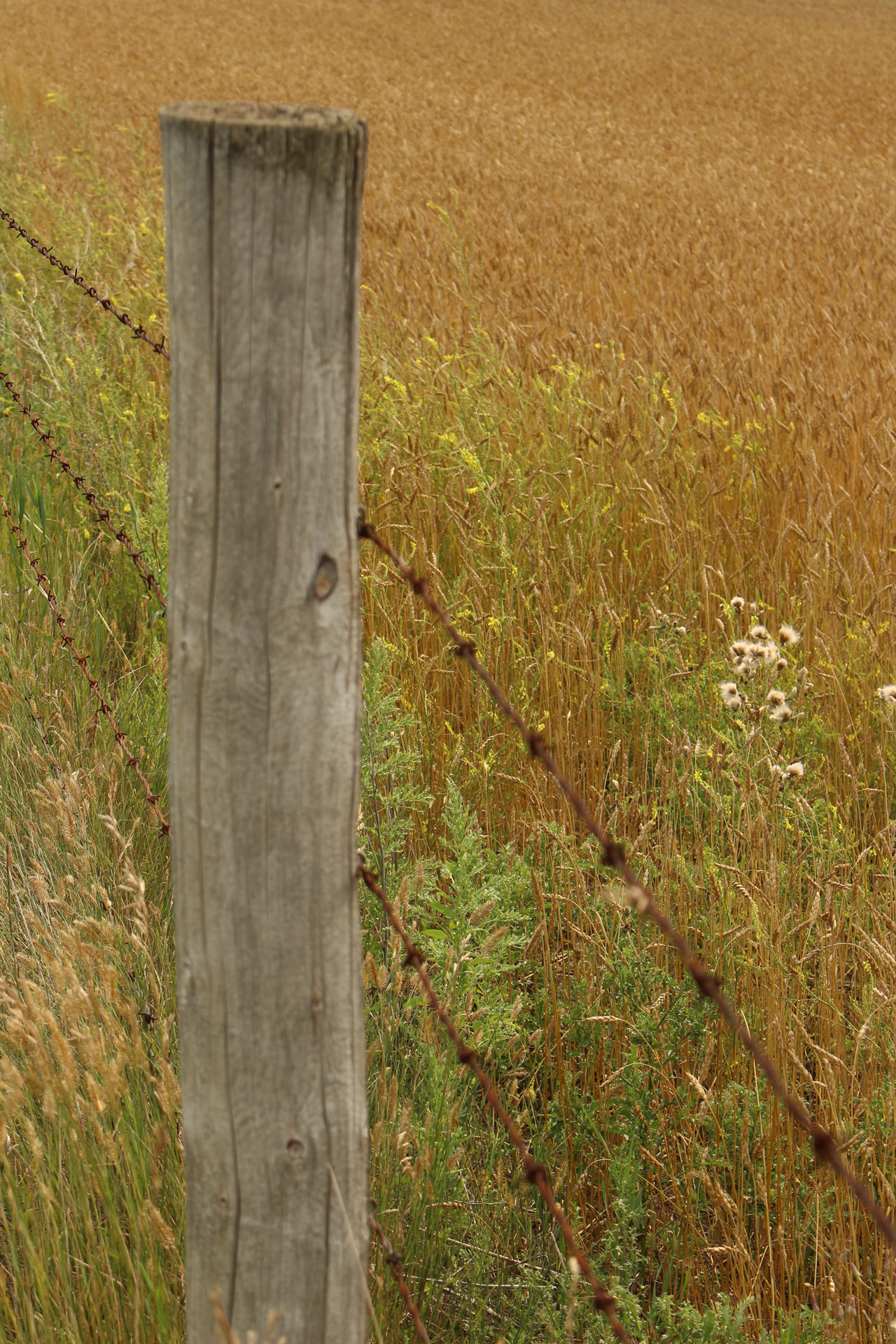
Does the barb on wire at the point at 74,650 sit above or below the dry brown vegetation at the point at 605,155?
below

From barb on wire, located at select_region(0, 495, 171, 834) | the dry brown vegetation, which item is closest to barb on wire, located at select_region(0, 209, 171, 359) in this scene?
barb on wire, located at select_region(0, 495, 171, 834)

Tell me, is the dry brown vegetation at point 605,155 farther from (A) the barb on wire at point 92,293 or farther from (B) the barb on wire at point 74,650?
(B) the barb on wire at point 74,650

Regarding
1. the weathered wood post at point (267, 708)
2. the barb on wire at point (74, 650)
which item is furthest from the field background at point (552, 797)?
the weathered wood post at point (267, 708)

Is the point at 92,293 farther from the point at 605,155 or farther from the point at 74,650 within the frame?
the point at 605,155

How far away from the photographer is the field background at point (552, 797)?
1.67 meters

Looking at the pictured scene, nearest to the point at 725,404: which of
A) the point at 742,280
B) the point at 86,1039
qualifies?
the point at 742,280

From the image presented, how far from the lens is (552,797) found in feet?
8.67

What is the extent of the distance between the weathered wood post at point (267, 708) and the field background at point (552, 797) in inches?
13.2

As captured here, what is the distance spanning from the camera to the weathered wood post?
3.22 ft

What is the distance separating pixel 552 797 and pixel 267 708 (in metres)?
1.65

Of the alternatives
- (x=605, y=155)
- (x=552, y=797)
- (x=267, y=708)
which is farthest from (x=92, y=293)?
(x=605, y=155)

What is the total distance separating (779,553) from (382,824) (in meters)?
1.81

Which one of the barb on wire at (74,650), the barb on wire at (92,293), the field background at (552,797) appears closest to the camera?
the field background at (552,797)

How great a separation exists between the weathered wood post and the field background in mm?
335
